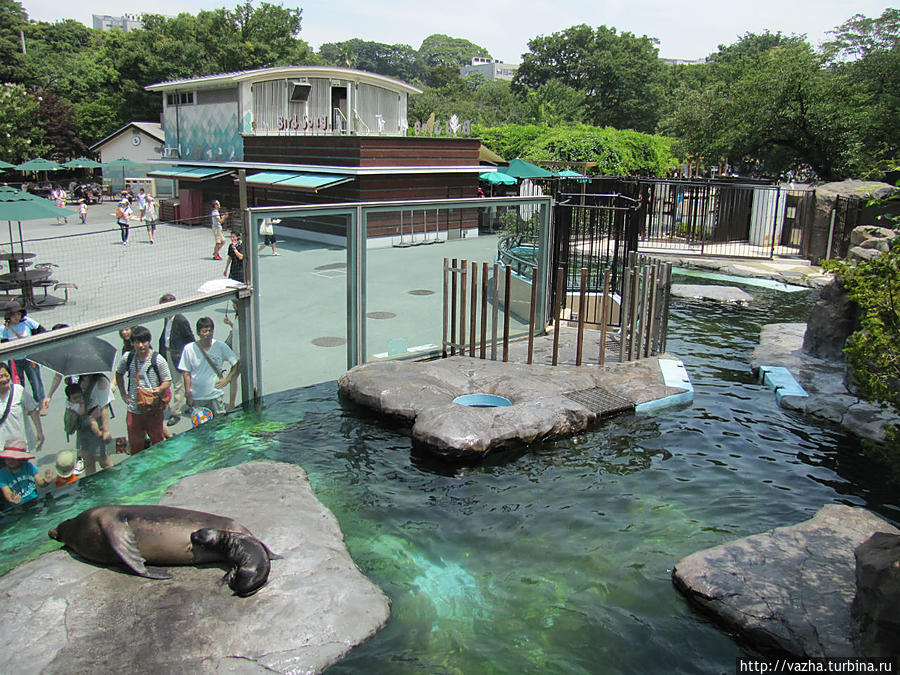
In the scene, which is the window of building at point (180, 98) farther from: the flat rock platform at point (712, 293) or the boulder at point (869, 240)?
the boulder at point (869, 240)

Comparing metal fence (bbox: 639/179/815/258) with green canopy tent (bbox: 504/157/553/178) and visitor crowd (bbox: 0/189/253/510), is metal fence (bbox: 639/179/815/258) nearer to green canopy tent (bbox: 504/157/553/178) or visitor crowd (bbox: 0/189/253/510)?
green canopy tent (bbox: 504/157/553/178)

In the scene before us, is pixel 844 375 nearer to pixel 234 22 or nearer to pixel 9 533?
pixel 9 533

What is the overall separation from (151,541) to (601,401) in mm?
5551

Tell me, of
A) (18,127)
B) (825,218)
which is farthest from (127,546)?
(18,127)

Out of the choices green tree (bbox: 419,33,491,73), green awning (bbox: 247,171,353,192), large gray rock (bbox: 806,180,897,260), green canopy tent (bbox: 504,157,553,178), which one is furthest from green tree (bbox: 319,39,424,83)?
large gray rock (bbox: 806,180,897,260)

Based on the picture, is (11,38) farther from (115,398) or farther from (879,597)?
(879,597)

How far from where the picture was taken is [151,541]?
210 inches

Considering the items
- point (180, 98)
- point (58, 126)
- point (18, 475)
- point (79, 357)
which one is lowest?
point (18, 475)

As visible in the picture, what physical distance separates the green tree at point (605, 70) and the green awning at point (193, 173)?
3736 cm

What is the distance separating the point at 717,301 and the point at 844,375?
5.78 m

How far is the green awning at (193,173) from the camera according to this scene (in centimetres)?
2849

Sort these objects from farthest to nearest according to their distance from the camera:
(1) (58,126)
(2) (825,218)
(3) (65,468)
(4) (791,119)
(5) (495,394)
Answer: (1) (58,126) < (4) (791,119) < (2) (825,218) < (5) (495,394) < (3) (65,468)

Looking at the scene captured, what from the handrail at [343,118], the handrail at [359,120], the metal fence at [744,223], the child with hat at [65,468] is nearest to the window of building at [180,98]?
the handrail at [343,118]

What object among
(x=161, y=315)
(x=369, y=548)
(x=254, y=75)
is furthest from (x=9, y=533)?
(x=254, y=75)
